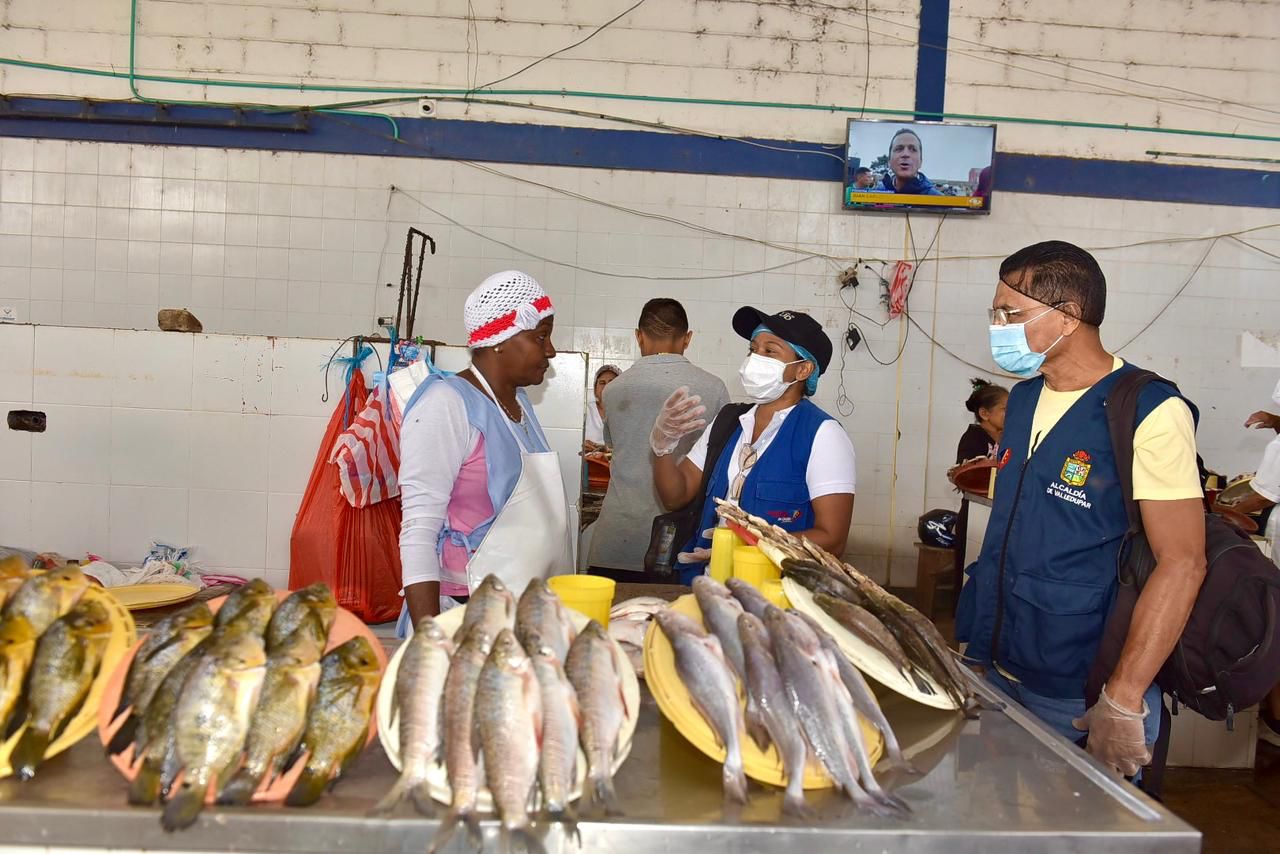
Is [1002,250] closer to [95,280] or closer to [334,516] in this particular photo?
[334,516]

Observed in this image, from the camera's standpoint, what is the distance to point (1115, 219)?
24.8 ft

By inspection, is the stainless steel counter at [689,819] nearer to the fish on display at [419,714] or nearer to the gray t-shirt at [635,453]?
the fish on display at [419,714]

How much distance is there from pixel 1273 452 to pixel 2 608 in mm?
5086

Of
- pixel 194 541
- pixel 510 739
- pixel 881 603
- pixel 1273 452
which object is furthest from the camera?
pixel 1273 452

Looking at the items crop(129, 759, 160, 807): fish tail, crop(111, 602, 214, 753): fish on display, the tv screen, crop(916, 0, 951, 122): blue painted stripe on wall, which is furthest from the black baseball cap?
crop(916, 0, 951, 122): blue painted stripe on wall

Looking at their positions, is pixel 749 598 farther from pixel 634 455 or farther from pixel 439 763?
pixel 634 455

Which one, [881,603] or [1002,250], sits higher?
[1002,250]

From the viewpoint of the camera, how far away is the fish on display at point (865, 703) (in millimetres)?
1493

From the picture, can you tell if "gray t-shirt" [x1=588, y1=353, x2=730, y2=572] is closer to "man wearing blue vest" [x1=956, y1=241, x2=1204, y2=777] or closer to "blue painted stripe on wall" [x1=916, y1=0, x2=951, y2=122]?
"man wearing blue vest" [x1=956, y1=241, x2=1204, y2=777]

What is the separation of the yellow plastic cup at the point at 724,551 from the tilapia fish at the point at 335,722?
3.13 feet

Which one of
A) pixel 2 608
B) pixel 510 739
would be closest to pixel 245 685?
pixel 510 739

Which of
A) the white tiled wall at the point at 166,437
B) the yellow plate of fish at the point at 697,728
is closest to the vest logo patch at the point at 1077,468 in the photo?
the yellow plate of fish at the point at 697,728

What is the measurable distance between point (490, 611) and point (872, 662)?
680mm

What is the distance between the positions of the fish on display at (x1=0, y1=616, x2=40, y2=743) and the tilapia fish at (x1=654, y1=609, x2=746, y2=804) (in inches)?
Result: 39.3
